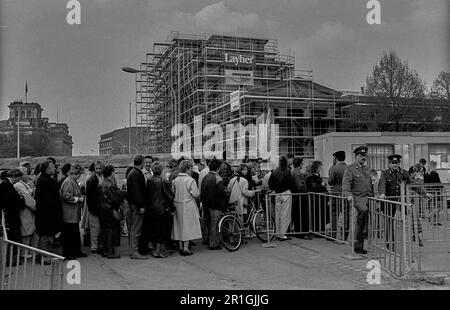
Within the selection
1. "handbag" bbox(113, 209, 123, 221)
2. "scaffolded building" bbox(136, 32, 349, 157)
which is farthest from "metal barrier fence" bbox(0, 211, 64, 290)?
"scaffolded building" bbox(136, 32, 349, 157)

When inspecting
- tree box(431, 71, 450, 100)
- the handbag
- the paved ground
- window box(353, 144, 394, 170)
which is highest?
tree box(431, 71, 450, 100)

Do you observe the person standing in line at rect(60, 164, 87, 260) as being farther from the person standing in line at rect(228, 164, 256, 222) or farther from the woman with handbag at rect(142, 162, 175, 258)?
the person standing in line at rect(228, 164, 256, 222)

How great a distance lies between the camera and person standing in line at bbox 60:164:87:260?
768 cm

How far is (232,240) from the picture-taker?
8.38 metres

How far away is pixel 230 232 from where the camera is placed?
8.34 meters

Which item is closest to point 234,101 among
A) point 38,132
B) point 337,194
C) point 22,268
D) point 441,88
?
point 441,88

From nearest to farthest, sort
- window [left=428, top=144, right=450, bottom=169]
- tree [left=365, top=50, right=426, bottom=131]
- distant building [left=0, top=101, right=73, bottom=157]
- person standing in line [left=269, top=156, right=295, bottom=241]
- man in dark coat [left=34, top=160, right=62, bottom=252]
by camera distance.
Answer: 1. man in dark coat [left=34, top=160, right=62, bottom=252]
2. person standing in line [left=269, top=156, right=295, bottom=241]
3. distant building [left=0, top=101, right=73, bottom=157]
4. window [left=428, top=144, right=450, bottom=169]
5. tree [left=365, top=50, right=426, bottom=131]

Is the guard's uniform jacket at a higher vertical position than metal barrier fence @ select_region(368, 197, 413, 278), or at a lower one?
higher

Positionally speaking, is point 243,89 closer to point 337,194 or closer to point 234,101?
point 234,101

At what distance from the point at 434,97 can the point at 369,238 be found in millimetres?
34917

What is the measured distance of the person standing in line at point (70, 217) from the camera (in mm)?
7684

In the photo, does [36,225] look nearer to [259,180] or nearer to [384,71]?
[259,180]

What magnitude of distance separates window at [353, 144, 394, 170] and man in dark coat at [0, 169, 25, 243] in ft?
49.9
